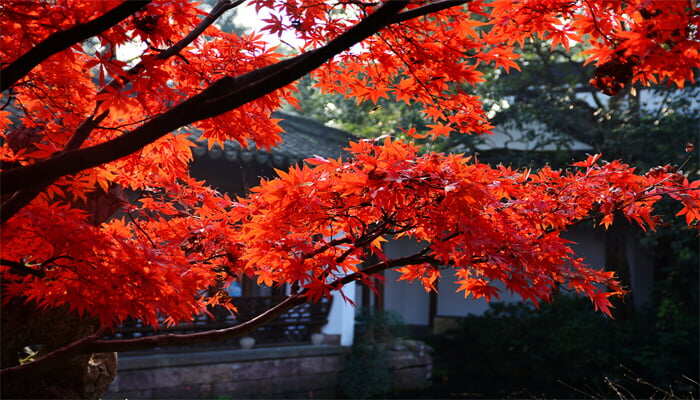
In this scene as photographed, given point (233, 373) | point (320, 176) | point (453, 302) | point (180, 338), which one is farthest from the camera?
point (453, 302)

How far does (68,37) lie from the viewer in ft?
7.42

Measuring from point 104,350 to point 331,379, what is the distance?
682cm

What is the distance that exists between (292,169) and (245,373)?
6808 millimetres

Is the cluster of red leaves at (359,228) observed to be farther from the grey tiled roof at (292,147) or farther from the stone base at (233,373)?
the stone base at (233,373)

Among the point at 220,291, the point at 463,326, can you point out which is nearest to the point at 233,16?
the point at 463,326

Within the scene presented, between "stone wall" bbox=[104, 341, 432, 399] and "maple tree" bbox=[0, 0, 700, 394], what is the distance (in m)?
4.87

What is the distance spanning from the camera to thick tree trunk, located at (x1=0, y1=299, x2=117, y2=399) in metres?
4.70

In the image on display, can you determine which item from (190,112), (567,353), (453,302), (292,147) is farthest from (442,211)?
(453,302)

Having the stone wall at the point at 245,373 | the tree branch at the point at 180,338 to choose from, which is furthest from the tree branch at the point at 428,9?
the stone wall at the point at 245,373

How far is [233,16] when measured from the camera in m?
27.8

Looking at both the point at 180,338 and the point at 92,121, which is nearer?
the point at 92,121

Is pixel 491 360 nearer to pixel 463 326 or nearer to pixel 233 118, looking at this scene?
pixel 463 326

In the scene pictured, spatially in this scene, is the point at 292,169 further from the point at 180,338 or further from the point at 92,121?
the point at 180,338

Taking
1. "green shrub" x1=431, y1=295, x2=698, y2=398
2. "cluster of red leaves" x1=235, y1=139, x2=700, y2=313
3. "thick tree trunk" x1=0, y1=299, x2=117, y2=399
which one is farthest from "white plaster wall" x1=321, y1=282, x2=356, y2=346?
"cluster of red leaves" x1=235, y1=139, x2=700, y2=313
